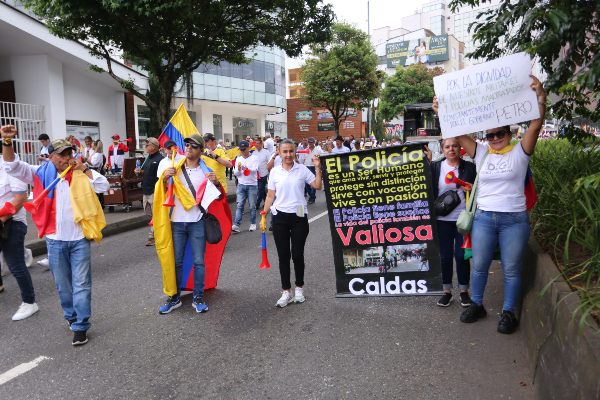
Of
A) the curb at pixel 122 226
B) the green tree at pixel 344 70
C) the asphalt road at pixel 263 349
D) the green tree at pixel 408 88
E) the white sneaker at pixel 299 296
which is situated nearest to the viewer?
the asphalt road at pixel 263 349

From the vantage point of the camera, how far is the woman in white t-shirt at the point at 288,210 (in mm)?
5082

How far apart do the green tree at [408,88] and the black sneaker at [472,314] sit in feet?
165

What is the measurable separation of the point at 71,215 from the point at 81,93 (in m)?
16.7

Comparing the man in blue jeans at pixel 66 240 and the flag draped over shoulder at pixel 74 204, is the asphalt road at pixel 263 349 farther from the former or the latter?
the flag draped over shoulder at pixel 74 204

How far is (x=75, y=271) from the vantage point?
4.43 metres

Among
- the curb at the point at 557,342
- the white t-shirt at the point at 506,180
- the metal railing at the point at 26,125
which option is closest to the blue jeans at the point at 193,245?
the white t-shirt at the point at 506,180

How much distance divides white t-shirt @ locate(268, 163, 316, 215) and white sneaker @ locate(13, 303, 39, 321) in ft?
9.47

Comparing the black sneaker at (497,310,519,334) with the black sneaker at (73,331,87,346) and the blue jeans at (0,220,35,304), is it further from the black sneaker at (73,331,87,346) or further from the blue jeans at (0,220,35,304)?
the blue jeans at (0,220,35,304)

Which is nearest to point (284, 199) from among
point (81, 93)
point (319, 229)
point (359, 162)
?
point (359, 162)

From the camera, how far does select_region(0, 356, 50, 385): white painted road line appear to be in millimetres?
3729

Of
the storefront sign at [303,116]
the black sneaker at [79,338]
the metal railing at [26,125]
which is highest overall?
the storefront sign at [303,116]

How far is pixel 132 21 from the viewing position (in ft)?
40.2

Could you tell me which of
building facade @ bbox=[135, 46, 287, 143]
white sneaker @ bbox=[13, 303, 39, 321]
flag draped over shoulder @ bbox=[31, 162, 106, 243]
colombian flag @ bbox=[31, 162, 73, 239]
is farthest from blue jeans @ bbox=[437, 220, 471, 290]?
building facade @ bbox=[135, 46, 287, 143]

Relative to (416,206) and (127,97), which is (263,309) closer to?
(416,206)
